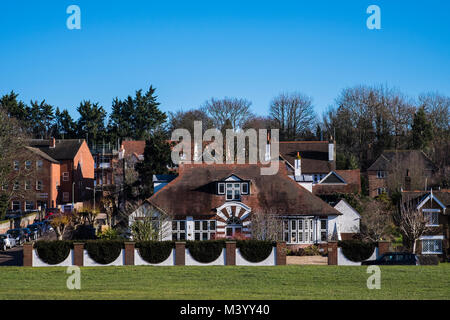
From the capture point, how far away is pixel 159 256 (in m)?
33.1

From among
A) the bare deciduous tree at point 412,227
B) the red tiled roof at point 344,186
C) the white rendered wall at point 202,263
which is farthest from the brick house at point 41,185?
the bare deciduous tree at point 412,227

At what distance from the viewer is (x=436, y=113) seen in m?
86.1

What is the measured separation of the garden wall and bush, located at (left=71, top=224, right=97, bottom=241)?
13643 millimetres

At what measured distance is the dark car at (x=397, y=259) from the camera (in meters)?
31.0

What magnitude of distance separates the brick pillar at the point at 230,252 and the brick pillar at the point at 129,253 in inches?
212

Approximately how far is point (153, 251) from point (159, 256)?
0.45m

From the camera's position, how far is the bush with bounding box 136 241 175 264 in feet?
109

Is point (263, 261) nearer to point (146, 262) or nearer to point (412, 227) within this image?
point (146, 262)

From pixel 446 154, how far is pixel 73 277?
5892 cm

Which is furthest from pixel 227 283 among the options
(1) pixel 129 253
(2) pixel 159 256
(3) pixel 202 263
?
(1) pixel 129 253

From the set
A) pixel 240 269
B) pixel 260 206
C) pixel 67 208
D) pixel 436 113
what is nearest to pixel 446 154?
pixel 436 113

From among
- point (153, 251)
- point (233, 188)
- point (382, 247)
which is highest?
point (233, 188)

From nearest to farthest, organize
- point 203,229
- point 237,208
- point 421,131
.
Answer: point 237,208 → point 203,229 → point 421,131
